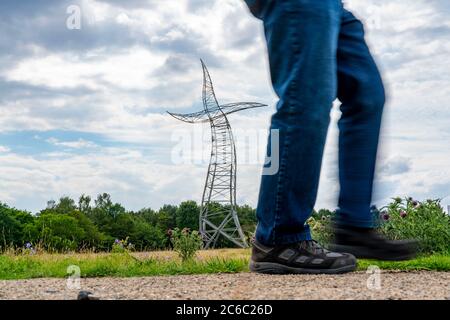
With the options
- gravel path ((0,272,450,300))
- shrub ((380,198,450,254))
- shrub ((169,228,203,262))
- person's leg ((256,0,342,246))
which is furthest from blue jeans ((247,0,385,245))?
shrub ((380,198,450,254))

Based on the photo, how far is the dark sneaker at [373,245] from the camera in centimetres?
324

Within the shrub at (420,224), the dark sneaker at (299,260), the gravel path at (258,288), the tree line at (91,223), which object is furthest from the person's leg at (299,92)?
the tree line at (91,223)

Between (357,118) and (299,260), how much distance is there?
85cm

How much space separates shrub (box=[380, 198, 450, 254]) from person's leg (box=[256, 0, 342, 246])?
4.17 meters

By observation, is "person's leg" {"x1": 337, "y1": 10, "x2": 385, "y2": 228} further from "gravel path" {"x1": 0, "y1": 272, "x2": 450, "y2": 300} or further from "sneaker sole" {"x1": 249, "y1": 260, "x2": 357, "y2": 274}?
"gravel path" {"x1": 0, "y1": 272, "x2": 450, "y2": 300}

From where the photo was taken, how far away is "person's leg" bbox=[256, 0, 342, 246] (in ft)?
9.23

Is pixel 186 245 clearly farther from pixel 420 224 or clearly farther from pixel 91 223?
pixel 91 223

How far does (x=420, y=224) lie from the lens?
6.93m

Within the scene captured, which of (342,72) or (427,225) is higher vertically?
(342,72)

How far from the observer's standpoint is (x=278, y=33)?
112 inches

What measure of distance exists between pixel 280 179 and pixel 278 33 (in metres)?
0.71

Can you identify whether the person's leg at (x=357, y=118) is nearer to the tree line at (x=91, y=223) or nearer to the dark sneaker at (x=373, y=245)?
the dark sneaker at (x=373, y=245)
